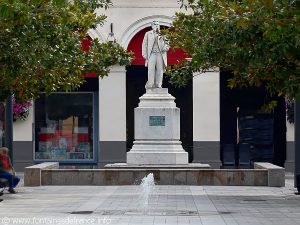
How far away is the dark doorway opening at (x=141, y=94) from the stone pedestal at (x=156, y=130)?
10.0 m

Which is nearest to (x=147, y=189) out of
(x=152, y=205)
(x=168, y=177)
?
(x=168, y=177)

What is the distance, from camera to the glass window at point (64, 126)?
4372cm

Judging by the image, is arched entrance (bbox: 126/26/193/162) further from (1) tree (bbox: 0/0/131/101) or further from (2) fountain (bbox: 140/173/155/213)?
(1) tree (bbox: 0/0/131/101)

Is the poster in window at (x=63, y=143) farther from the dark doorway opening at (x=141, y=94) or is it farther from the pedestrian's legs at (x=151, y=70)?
the pedestrian's legs at (x=151, y=70)

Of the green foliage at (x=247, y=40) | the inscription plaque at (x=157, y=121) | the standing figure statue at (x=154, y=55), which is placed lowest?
the inscription plaque at (x=157, y=121)

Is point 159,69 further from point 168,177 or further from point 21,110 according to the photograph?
point 21,110

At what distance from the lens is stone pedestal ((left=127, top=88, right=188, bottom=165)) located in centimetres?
3303

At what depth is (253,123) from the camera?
43781 millimetres

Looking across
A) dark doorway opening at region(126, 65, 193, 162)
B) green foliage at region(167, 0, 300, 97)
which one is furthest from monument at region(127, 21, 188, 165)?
dark doorway opening at region(126, 65, 193, 162)

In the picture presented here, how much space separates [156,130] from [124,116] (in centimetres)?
882

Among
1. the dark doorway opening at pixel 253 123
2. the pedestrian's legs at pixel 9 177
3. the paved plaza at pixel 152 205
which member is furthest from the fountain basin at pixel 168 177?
the dark doorway opening at pixel 253 123

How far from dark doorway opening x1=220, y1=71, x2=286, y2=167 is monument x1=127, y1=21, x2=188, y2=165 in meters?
10.3

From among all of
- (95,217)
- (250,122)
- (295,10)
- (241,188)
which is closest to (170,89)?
(250,122)

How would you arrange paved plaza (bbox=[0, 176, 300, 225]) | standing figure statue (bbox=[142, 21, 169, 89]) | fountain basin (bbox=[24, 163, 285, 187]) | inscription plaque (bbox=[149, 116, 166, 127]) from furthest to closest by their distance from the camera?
standing figure statue (bbox=[142, 21, 169, 89]) < inscription plaque (bbox=[149, 116, 166, 127]) < fountain basin (bbox=[24, 163, 285, 187]) < paved plaza (bbox=[0, 176, 300, 225])
